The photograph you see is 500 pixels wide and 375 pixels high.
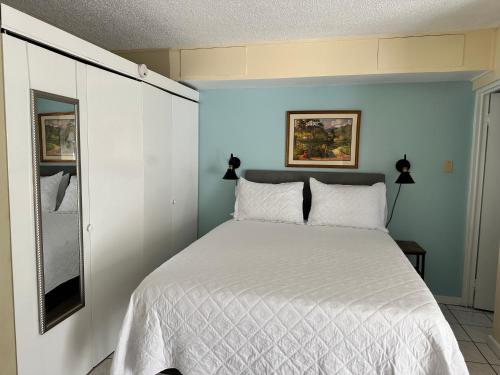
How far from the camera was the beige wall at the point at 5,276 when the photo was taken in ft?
5.12

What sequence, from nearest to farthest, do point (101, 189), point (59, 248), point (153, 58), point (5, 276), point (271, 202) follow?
1. point (5, 276)
2. point (59, 248)
3. point (101, 189)
4. point (271, 202)
5. point (153, 58)

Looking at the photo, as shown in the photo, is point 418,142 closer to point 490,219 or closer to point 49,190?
point 490,219

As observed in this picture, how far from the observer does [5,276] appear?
1.59 metres

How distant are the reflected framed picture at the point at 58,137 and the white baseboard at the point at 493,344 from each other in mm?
3009

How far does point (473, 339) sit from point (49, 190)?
9.90 ft

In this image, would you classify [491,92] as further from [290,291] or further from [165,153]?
[165,153]

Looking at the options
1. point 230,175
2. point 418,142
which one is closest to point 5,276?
point 230,175

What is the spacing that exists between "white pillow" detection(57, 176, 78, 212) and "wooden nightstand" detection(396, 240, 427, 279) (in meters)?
2.49

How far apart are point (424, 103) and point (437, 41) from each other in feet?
1.83

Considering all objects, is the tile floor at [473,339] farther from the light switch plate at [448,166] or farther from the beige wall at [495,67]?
the beige wall at [495,67]

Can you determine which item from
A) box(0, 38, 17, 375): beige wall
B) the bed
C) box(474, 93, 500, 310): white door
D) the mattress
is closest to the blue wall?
box(474, 93, 500, 310): white door

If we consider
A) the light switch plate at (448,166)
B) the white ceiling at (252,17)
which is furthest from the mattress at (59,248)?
the light switch plate at (448,166)

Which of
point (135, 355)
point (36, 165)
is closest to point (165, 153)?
point (36, 165)

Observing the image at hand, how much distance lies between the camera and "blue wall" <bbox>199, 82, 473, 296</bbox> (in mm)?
3180
